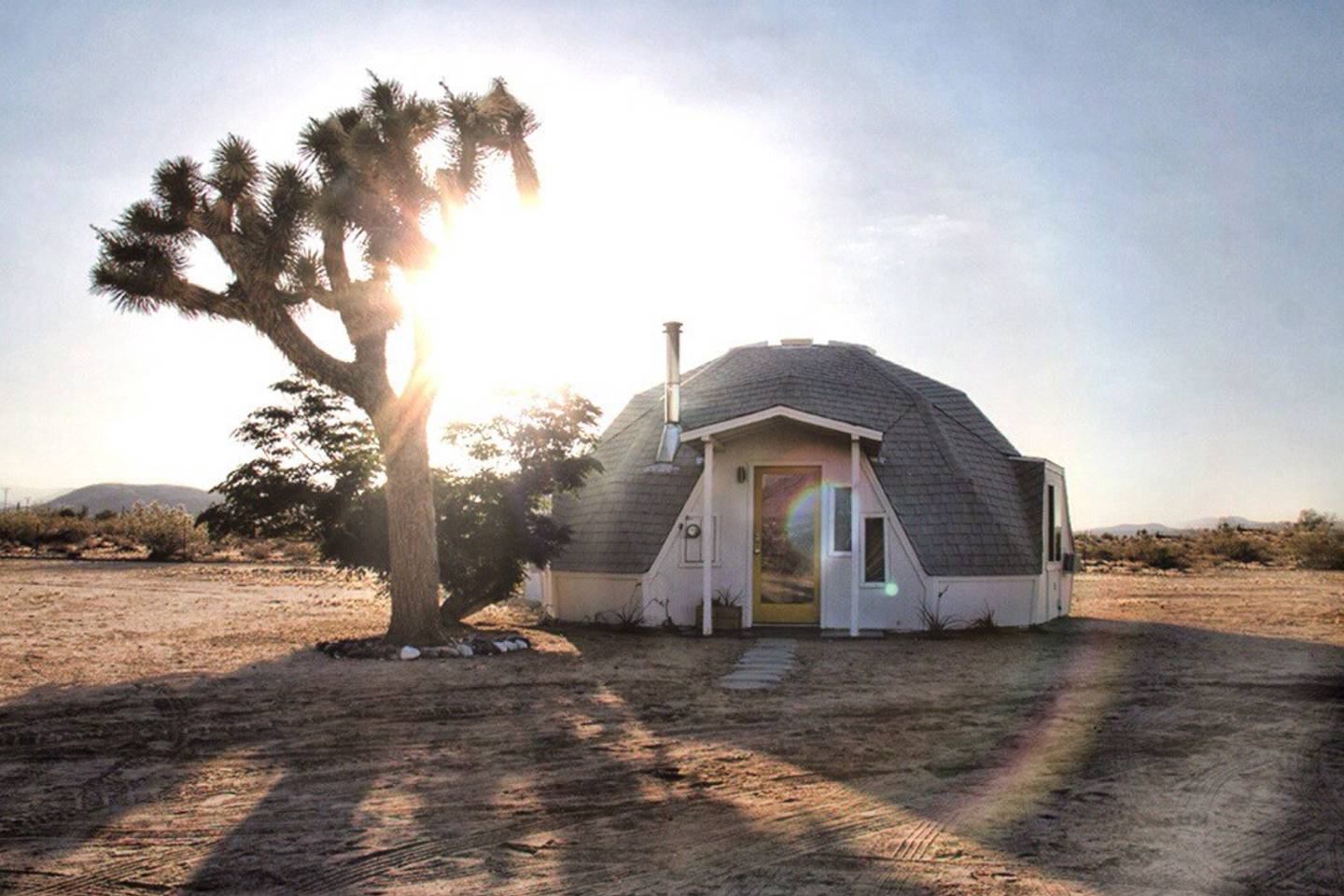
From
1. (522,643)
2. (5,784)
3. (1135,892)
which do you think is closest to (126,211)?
(522,643)

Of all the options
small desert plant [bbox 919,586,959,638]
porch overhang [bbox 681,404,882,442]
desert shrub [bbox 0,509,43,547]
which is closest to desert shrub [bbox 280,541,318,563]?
desert shrub [bbox 0,509,43,547]

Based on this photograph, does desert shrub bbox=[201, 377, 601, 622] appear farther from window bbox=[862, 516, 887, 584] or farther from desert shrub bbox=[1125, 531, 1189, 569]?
desert shrub bbox=[1125, 531, 1189, 569]

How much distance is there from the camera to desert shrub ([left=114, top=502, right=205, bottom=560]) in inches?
1224

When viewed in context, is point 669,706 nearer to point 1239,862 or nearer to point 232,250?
point 1239,862

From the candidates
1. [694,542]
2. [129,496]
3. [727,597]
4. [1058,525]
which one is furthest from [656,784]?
[129,496]

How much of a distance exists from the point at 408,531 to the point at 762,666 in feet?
14.6

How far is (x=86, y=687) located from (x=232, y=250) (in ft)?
Answer: 18.2

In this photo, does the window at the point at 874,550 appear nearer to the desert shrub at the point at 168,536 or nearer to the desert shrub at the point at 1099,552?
the desert shrub at the point at 168,536

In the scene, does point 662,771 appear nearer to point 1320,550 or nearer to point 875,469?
point 875,469

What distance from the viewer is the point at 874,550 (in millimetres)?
16188

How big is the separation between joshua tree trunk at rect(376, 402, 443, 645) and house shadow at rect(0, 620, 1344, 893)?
193 cm

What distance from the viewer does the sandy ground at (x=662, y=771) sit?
4832mm

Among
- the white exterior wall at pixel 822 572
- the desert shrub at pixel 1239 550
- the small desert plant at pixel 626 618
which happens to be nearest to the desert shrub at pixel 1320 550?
the desert shrub at pixel 1239 550

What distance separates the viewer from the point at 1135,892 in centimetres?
450
